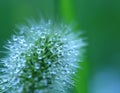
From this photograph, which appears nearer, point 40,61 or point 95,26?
point 40,61

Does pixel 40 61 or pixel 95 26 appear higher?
pixel 95 26

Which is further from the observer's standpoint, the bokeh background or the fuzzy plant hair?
the bokeh background

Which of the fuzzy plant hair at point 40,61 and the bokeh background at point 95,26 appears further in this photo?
the bokeh background at point 95,26

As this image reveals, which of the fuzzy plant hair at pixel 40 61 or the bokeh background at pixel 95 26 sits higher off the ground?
the bokeh background at pixel 95 26

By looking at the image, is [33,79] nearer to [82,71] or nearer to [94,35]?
[82,71]

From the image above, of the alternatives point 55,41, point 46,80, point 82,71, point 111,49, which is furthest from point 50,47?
point 111,49
